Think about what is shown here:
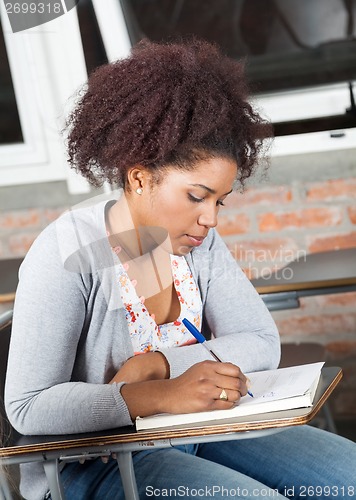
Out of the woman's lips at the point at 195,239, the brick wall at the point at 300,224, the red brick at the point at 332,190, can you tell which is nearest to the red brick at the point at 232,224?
the brick wall at the point at 300,224

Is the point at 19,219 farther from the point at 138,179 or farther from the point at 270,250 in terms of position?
the point at 270,250

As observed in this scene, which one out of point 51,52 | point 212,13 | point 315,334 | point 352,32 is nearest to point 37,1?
point 51,52

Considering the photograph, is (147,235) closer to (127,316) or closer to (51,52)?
(127,316)

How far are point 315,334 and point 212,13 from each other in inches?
22.1

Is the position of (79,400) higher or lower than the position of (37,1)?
lower

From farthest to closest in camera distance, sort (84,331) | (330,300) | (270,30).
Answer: (330,300), (270,30), (84,331)

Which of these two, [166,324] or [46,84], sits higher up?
[46,84]

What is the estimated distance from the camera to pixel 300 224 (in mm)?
1364

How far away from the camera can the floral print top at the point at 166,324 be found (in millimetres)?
1109

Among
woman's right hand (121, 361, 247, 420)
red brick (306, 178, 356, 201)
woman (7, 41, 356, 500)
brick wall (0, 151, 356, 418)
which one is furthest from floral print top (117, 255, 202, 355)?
red brick (306, 178, 356, 201)

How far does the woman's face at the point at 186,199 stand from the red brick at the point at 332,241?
1.08 ft

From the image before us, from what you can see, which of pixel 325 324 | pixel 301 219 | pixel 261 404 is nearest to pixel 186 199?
pixel 261 404

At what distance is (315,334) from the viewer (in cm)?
139

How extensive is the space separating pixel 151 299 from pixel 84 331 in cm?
12
